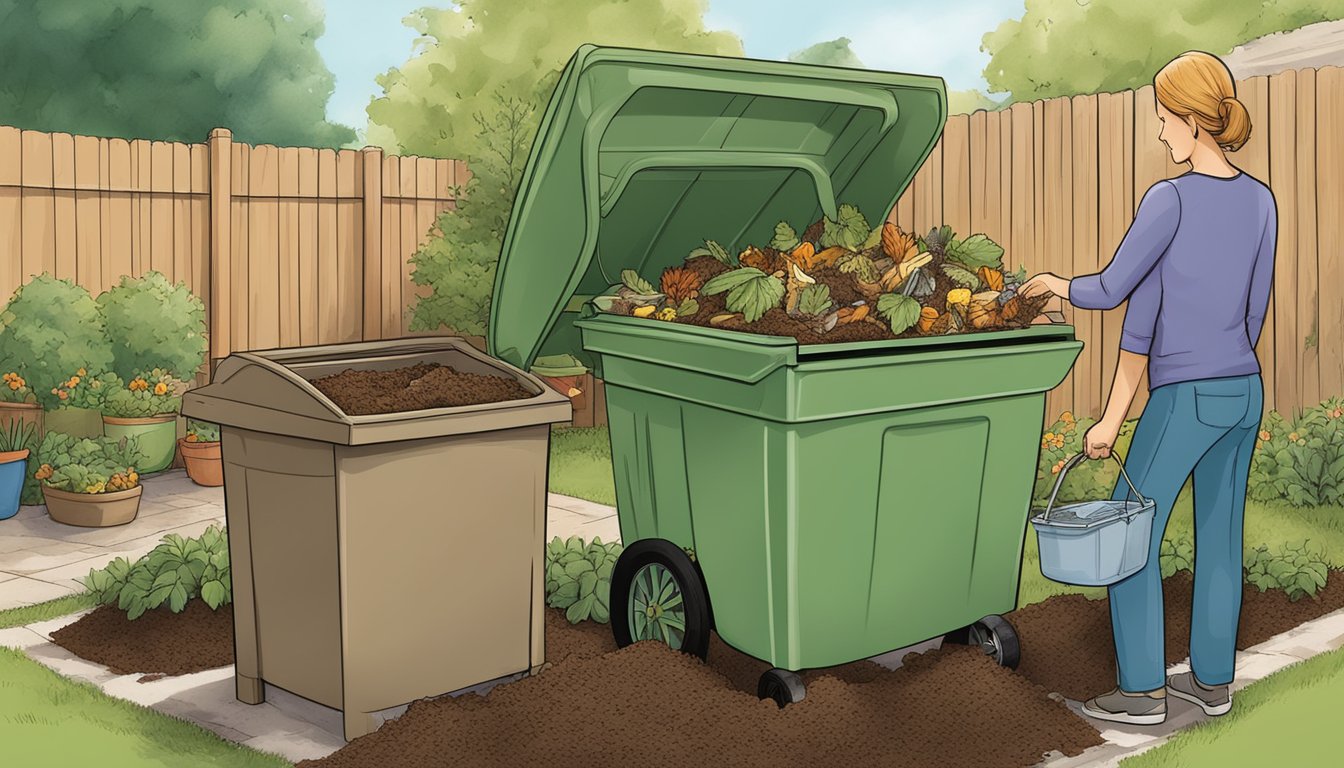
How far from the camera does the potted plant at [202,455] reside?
7.79 metres

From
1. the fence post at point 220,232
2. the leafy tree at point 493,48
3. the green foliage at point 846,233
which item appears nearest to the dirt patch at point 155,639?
the green foliage at point 846,233

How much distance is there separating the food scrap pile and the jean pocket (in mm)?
603

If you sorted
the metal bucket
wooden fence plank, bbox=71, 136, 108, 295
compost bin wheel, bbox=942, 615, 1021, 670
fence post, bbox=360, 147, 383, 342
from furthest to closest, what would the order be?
1. fence post, bbox=360, 147, 383, 342
2. wooden fence plank, bbox=71, 136, 108, 295
3. compost bin wheel, bbox=942, 615, 1021, 670
4. the metal bucket

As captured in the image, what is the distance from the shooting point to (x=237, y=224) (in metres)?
8.70

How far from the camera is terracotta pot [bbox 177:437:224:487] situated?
7785mm

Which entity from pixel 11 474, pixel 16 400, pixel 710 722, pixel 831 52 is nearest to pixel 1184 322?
pixel 710 722

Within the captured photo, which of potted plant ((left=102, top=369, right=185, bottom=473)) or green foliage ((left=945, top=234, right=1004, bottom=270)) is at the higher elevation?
green foliage ((left=945, top=234, right=1004, bottom=270))

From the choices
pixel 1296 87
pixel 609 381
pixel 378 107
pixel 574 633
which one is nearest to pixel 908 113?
pixel 609 381

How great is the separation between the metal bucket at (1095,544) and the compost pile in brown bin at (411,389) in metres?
1.59

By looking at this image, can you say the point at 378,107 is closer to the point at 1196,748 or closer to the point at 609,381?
the point at 609,381

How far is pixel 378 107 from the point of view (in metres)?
18.8

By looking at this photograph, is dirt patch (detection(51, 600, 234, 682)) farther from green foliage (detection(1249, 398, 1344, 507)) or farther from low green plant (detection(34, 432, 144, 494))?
green foliage (detection(1249, 398, 1344, 507))

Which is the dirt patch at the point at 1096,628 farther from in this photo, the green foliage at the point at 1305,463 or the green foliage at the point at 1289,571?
the green foliage at the point at 1305,463

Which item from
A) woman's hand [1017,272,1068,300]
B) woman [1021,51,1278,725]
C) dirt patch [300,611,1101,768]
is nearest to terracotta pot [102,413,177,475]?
dirt patch [300,611,1101,768]
